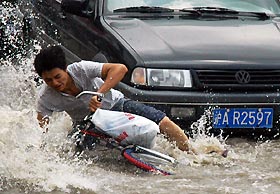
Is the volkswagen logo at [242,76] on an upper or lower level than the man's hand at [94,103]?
upper

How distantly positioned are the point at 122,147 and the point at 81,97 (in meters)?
0.55

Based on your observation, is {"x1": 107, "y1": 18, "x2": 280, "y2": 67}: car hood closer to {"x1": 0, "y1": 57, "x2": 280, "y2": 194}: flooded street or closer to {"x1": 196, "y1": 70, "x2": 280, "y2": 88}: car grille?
{"x1": 196, "y1": 70, "x2": 280, "y2": 88}: car grille

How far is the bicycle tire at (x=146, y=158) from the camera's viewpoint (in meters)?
5.88

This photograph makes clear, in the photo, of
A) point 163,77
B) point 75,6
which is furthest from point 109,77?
point 75,6

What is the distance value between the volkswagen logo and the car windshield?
1308 mm

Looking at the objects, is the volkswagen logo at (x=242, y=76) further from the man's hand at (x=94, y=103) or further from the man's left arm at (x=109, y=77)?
the man's hand at (x=94, y=103)

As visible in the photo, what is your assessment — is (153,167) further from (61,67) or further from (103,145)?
(61,67)

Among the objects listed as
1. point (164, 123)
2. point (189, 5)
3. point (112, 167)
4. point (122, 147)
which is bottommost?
point (112, 167)

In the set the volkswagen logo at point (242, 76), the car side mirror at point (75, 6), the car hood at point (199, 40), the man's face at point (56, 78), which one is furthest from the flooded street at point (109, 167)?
the car side mirror at point (75, 6)

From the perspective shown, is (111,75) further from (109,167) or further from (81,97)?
(109,167)

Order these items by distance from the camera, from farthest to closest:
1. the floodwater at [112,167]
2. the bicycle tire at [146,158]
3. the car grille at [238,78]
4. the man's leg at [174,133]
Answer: the car grille at [238,78], the man's leg at [174,133], the bicycle tire at [146,158], the floodwater at [112,167]

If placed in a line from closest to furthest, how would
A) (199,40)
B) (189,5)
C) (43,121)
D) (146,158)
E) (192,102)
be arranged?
1. (146,158)
2. (43,121)
3. (192,102)
4. (199,40)
5. (189,5)

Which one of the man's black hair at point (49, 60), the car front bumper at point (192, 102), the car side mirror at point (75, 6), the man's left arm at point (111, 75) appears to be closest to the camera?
the man's black hair at point (49, 60)

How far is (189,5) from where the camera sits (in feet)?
25.8
